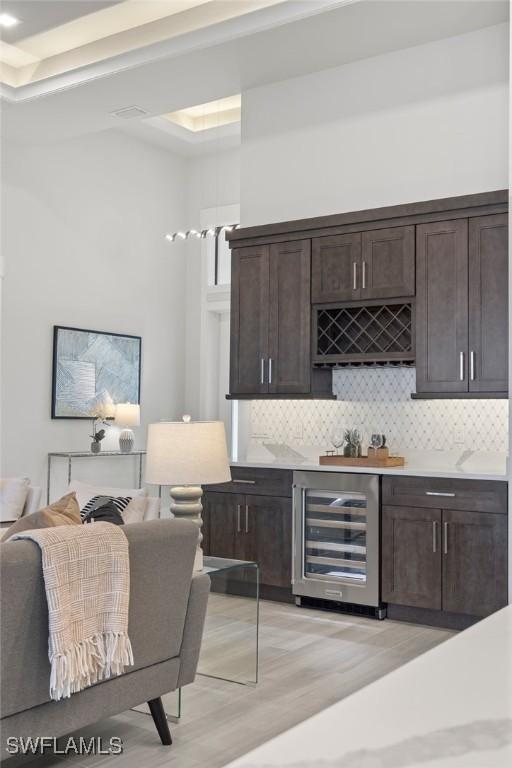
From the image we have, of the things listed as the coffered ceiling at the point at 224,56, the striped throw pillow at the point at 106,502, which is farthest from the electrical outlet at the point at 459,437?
the coffered ceiling at the point at 224,56

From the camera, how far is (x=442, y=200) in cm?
485

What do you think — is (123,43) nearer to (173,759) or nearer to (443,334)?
(443,334)

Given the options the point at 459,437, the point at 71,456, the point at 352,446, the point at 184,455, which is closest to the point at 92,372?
the point at 71,456

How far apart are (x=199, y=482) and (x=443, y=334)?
2170 mm

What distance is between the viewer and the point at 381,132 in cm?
527

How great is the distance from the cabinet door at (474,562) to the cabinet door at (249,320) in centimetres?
177

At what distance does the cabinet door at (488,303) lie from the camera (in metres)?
4.62

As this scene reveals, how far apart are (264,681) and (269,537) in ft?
5.52

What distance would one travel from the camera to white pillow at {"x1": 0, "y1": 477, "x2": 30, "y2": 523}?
17.1 ft

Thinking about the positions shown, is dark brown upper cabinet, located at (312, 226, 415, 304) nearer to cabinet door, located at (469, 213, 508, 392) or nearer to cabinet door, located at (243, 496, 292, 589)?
cabinet door, located at (469, 213, 508, 392)

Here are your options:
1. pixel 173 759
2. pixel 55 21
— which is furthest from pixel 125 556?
pixel 55 21

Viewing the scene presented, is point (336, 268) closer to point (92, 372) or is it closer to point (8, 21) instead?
point (8, 21)

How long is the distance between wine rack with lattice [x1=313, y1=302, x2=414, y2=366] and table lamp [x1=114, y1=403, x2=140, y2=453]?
2700mm

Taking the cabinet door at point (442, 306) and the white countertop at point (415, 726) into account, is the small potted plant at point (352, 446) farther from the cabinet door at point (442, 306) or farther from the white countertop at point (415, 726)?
the white countertop at point (415, 726)
